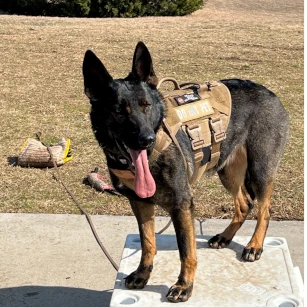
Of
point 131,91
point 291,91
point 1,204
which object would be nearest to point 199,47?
point 291,91

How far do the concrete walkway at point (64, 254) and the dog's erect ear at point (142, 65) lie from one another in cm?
167

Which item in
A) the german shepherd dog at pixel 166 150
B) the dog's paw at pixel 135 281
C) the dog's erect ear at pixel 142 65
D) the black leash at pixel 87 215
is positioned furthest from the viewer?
the black leash at pixel 87 215

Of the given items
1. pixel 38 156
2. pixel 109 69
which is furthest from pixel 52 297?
pixel 109 69

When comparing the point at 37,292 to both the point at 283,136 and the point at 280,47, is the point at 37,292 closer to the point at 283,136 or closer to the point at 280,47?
the point at 283,136

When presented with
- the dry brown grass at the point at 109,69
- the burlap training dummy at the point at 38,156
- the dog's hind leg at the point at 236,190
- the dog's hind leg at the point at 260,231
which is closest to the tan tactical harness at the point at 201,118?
the dog's hind leg at the point at 236,190

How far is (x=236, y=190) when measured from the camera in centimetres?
427

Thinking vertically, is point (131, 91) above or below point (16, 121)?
above

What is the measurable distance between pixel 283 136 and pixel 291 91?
19.8 feet

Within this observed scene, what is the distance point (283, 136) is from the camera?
4.12 m

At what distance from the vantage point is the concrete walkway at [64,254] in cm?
416

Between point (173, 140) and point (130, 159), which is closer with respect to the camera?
point (130, 159)

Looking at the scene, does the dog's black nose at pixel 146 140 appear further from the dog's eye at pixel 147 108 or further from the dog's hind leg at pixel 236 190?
the dog's hind leg at pixel 236 190

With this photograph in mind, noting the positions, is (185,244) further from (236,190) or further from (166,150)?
(236,190)

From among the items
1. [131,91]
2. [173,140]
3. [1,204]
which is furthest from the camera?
[1,204]
